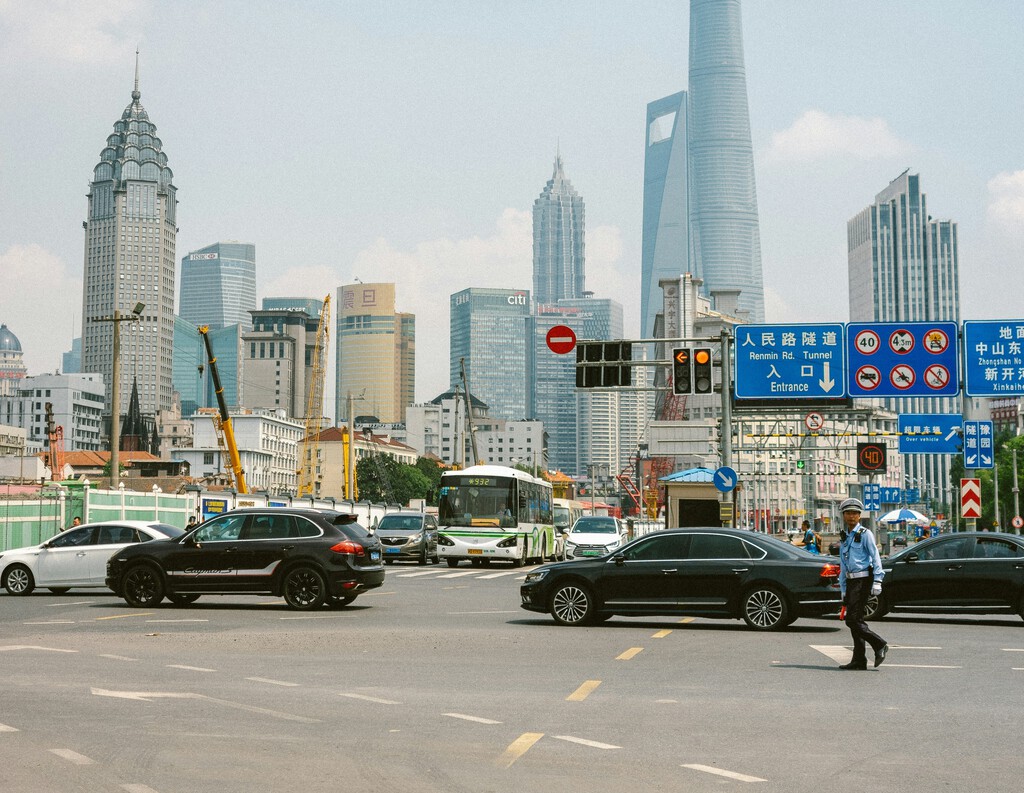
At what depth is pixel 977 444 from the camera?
38.3m

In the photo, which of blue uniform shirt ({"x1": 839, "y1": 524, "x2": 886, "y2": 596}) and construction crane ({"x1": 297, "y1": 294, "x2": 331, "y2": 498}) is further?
construction crane ({"x1": 297, "y1": 294, "x2": 331, "y2": 498})

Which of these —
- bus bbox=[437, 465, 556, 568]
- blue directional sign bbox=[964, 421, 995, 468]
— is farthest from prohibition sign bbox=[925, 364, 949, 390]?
bus bbox=[437, 465, 556, 568]

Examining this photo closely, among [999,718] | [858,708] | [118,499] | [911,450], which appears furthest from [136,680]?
[911,450]

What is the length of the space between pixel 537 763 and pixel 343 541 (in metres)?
13.0

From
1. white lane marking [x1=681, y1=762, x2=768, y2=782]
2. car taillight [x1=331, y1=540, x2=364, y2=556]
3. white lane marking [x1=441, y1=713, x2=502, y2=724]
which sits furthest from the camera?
car taillight [x1=331, y1=540, x2=364, y2=556]

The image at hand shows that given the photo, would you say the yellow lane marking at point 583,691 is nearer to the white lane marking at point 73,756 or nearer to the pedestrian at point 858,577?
the pedestrian at point 858,577

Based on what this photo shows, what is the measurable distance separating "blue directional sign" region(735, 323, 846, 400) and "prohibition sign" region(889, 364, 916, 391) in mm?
1430

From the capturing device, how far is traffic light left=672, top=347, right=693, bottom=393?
99.2 feet

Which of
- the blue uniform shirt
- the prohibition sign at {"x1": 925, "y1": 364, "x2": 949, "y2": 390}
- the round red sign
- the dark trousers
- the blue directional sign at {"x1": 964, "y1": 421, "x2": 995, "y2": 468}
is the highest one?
the round red sign

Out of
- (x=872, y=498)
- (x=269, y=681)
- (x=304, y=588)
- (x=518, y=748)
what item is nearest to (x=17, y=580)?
(x=304, y=588)

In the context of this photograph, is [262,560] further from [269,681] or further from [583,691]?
[583,691]

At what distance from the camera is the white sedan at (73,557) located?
24625 mm

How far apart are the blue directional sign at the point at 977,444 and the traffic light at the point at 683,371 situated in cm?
1076

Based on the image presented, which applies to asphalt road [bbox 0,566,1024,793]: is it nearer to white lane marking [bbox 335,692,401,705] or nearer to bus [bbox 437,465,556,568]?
white lane marking [bbox 335,692,401,705]
